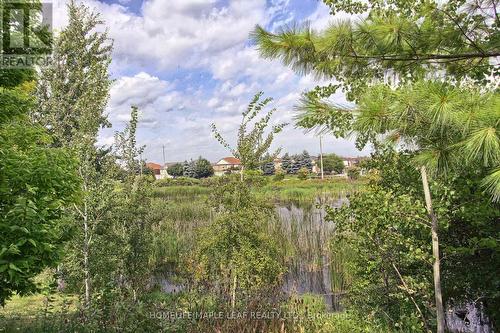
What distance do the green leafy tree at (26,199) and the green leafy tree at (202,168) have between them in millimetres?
50399

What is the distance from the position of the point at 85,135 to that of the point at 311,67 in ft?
13.0

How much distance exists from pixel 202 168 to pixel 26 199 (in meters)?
52.5

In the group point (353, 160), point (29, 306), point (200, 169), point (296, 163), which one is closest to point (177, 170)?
point (200, 169)

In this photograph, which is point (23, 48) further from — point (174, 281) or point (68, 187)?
point (174, 281)

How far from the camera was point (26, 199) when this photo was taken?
2.99 m

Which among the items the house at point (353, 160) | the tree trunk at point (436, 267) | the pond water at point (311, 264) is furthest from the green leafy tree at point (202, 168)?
the tree trunk at point (436, 267)

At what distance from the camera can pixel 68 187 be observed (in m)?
3.79

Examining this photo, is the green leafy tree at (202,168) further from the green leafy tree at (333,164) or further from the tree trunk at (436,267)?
the tree trunk at (436,267)

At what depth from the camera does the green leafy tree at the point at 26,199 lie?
9.35ft

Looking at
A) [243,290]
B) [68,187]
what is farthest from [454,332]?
[68,187]

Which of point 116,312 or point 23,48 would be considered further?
point 116,312

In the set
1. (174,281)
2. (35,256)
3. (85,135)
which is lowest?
(174,281)

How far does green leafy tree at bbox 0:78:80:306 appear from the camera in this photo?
9.35ft

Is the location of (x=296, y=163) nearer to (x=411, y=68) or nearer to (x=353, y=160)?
(x=353, y=160)
